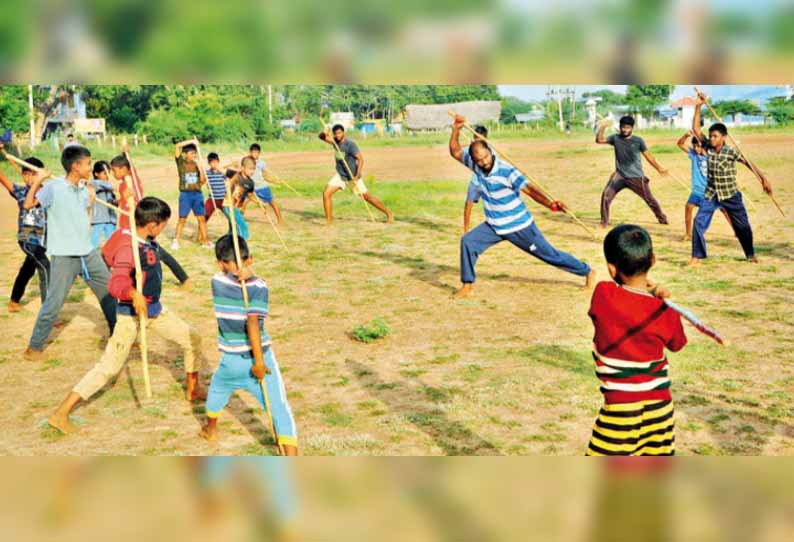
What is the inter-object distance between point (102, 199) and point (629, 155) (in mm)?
7466

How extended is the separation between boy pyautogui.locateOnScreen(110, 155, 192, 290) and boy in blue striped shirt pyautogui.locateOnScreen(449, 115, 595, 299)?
3116 millimetres

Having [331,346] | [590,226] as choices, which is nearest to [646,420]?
[331,346]

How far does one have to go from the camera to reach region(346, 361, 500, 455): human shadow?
4875 mm

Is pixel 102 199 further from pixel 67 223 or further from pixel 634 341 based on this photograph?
pixel 634 341

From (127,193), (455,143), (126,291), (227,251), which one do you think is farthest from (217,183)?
(227,251)

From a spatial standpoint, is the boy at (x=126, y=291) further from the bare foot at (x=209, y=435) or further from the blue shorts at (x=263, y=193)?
the blue shorts at (x=263, y=193)

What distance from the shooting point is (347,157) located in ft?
44.0

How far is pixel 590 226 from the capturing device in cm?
1360

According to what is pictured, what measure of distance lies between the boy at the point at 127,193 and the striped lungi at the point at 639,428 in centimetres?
546

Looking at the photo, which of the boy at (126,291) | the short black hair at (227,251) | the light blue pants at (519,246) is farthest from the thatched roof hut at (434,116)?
the short black hair at (227,251)

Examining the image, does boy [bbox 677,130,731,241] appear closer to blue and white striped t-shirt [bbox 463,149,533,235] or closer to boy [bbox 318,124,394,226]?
blue and white striped t-shirt [bbox 463,149,533,235]

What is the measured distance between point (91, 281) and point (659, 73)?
605 cm

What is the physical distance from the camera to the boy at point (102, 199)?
29.2 ft

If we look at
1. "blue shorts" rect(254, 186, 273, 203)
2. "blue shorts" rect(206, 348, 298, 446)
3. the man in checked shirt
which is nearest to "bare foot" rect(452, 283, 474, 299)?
the man in checked shirt
